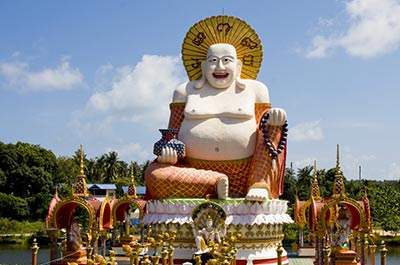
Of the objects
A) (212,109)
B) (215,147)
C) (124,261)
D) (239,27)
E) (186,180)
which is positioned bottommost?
(124,261)

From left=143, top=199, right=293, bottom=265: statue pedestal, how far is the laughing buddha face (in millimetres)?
3270

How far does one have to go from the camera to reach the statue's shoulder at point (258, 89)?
44.5 feet

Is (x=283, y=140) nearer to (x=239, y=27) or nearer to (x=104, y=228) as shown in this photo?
(x=239, y=27)

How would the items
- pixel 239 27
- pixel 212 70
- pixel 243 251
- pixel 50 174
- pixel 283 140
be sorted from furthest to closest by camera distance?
pixel 50 174, pixel 239 27, pixel 212 70, pixel 283 140, pixel 243 251

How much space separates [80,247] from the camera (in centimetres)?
1232

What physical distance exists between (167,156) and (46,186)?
2393 centimetres

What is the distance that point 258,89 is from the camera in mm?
13617

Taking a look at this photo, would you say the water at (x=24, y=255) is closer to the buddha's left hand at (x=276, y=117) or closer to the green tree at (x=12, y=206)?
the green tree at (x=12, y=206)

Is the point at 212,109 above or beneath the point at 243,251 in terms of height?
above

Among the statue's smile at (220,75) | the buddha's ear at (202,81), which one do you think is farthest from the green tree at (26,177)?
the statue's smile at (220,75)

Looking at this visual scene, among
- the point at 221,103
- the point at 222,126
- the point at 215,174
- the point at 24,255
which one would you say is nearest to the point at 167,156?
the point at 215,174

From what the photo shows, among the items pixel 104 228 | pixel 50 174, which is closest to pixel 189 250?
pixel 104 228

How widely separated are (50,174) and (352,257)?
2652 centimetres

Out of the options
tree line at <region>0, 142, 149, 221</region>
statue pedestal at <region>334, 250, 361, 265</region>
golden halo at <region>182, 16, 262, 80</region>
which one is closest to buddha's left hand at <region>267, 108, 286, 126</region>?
golden halo at <region>182, 16, 262, 80</region>
